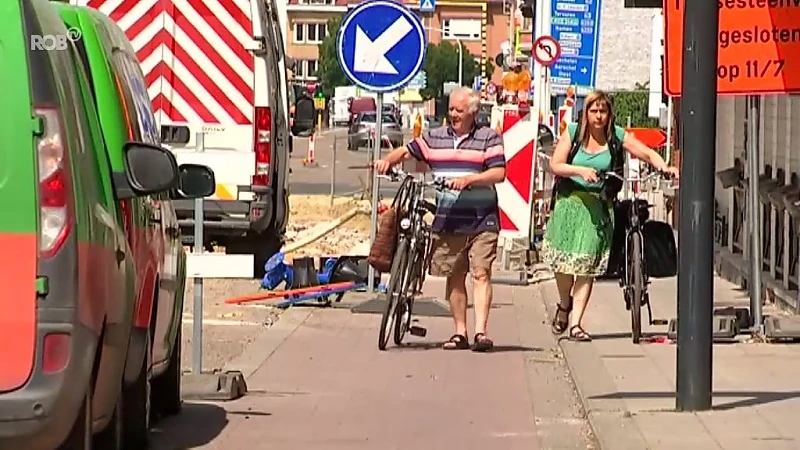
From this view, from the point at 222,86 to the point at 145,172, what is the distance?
32.6 ft

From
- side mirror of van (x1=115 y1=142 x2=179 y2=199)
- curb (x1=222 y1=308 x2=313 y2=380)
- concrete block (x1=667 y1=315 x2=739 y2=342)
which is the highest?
side mirror of van (x1=115 y1=142 x2=179 y2=199)

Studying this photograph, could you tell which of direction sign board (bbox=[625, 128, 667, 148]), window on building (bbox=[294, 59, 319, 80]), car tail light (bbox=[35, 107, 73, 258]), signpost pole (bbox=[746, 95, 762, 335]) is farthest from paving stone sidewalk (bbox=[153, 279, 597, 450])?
window on building (bbox=[294, 59, 319, 80])

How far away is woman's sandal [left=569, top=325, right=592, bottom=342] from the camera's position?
12.8 m

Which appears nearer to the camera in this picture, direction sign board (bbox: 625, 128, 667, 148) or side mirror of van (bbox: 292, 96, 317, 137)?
side mirror of van (bbox: 292, 96, 317, 137)

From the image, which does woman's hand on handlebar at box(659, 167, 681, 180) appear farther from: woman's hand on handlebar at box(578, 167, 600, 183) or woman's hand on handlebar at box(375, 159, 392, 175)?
woman's hand on handlebar at box(375, 159, 392, 175)

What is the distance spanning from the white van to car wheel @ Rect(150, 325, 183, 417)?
704cm

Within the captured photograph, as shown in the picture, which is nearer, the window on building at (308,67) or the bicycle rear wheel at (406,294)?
the bicycle rear wheel at (406,294)

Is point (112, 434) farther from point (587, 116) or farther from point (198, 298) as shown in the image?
point (587, 116)

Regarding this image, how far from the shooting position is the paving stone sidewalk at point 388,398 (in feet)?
29.0

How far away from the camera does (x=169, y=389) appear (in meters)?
9.37

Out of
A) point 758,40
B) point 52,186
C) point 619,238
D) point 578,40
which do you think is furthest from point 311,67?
point 52,186

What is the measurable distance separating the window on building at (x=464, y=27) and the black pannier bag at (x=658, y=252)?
11528cm

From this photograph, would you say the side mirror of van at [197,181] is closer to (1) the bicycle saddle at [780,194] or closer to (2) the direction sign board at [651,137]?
(1) the bicycle saddle at [780,194]

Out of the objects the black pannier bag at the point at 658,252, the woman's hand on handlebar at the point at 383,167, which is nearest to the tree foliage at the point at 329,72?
the woman's hand on handlebar at the point at 383,167
